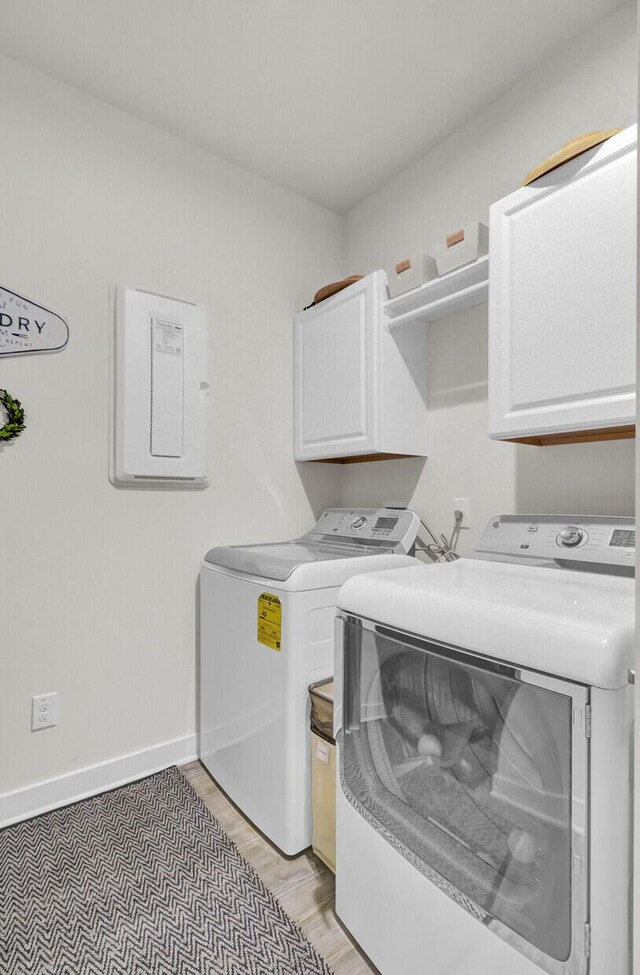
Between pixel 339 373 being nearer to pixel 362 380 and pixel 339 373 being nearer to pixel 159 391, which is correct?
pixel 362 380

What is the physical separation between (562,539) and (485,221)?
1328mm

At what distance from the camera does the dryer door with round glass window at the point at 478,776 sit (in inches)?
33.7

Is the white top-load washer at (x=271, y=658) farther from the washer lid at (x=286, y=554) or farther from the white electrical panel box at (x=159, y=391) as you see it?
the white electrical panel box at (x=159, y=391)

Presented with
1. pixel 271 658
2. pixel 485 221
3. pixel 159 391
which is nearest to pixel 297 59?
pixel 485 221

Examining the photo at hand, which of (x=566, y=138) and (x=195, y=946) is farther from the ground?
(x=566, y=138)

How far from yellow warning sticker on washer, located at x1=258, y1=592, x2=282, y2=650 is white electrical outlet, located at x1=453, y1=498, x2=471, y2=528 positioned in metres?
0.89

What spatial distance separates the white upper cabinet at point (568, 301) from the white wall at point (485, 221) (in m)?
0.21

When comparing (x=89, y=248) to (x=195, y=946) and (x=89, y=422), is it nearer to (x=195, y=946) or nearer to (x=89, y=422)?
(x=89, y=422)

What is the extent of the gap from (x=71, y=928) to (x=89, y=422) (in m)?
1.56

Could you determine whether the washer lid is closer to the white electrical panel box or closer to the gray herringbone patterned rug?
the white electrical panel box

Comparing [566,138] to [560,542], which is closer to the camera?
[560,542]

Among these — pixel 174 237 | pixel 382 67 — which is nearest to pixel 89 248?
pixel 174 237

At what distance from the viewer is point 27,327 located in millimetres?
1828

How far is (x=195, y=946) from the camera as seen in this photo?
132cm
